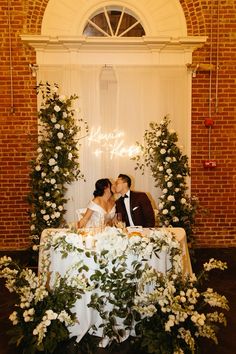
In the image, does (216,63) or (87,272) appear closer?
(87,272)

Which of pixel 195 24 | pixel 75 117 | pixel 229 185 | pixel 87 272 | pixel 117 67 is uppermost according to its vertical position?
pixel 195 24

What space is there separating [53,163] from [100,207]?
1210 mm

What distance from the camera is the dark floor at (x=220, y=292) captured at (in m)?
3.23

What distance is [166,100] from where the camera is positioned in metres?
5.88

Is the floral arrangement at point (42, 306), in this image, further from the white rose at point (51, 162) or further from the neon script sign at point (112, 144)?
the neon script sign at point (112, 144)

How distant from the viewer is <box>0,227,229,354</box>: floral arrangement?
289 centimetres

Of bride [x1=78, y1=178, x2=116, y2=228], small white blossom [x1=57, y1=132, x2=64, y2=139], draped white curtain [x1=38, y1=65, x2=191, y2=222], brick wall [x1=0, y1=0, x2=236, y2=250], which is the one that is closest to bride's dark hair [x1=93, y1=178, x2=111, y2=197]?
bride [x1=78, y1=178, x2=116, y2=228]

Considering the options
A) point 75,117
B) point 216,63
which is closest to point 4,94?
point 75,117

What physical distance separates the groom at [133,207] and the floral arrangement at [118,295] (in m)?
1.16

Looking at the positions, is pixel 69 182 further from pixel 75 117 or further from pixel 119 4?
pixel 119 4

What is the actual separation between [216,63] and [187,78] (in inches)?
20.4

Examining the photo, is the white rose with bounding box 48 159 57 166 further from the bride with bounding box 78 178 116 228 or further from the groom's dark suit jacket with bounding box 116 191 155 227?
the groom's dark suit jacket with bounding box 116 191 155 227

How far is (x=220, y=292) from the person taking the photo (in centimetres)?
442

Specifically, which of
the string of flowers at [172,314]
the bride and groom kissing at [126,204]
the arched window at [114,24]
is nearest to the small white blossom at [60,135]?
the bride and groom kissing at [126,204]
